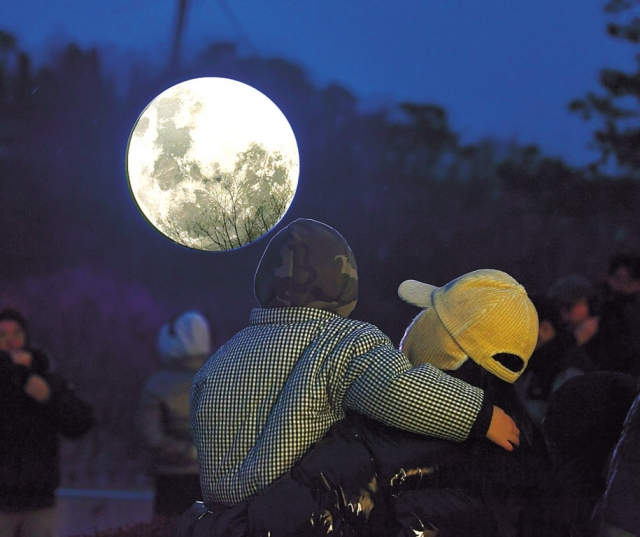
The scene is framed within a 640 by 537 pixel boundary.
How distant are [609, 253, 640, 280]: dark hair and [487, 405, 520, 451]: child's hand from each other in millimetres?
2814

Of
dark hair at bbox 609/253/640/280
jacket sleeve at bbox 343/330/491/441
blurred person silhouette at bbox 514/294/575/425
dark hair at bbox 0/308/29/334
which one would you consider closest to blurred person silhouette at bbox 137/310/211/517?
dark hair at bbox 0/308/29/334

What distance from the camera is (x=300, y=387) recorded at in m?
1.93

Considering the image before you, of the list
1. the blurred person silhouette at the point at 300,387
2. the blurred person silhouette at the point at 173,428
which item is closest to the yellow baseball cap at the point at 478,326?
the blurred person silhouette at the point at 300,387

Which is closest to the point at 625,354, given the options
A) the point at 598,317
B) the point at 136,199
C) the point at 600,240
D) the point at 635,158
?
the point at 598,317

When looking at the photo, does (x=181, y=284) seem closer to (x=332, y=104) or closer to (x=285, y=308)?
(x=332, y=104)

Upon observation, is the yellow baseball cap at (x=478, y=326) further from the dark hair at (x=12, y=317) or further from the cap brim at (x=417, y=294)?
the dark hair at (x=12, y=317)

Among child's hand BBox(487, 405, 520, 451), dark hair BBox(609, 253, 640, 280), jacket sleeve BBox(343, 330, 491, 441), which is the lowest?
child's hand BBox(487, 405, 520, 451)

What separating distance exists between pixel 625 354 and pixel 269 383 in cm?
266

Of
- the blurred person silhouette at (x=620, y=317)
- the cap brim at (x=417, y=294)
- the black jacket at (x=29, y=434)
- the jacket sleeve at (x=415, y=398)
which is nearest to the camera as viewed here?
the jacket sleeve at (x=415, y=398)

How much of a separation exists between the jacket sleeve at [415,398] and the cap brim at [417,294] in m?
0.27

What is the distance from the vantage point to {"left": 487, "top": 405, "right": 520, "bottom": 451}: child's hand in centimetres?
187

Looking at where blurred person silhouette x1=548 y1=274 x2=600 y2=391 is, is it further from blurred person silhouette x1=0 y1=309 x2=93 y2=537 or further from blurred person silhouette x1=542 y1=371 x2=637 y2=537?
blurred person silhouette x1=0 y1=309 x2=93 y2=537

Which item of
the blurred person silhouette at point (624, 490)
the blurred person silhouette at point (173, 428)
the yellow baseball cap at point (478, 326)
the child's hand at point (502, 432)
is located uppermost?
the yellow baseball cap at point (478, 326)

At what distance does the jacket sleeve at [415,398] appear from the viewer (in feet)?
6.02
